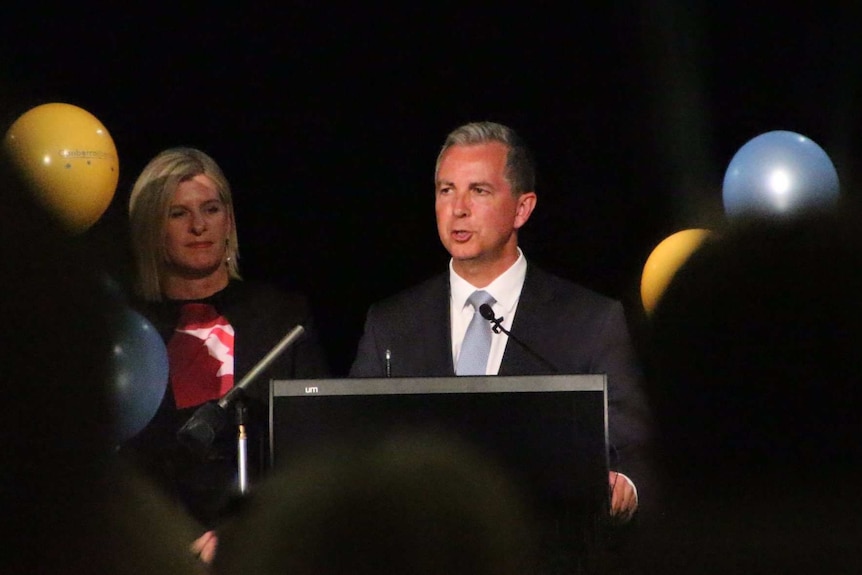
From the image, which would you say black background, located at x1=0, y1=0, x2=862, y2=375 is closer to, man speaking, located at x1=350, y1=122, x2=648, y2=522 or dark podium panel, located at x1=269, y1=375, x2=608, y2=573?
man speaking, located at x1=350, y1=122, x2=648, y2=522

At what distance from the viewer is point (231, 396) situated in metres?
2.42

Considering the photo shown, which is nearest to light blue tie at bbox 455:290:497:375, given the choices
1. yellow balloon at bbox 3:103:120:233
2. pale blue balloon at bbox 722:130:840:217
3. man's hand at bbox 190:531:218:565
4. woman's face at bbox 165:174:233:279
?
woman's face at bbox 165:174:233:279

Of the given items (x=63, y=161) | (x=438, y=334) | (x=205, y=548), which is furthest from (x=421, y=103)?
(x=205, y=548)

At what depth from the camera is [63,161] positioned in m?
3.44

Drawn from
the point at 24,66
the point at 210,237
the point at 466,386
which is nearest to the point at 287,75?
the point at 24,66

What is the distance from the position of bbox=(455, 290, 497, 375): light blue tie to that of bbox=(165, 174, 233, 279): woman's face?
0.70 m

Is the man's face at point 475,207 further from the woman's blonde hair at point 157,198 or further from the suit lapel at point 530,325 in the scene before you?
the woman's blonde hair at point 157,198

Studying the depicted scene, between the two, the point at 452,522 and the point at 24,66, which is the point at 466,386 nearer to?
the point at 452,522

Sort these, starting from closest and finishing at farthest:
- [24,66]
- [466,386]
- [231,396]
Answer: [466,386], [231,396], [24,66]

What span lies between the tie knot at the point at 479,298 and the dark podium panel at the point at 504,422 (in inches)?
37.7

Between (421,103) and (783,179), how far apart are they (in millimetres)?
1230

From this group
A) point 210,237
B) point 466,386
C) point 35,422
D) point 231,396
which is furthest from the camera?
point 35,422

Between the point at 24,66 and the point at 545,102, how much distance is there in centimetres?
175

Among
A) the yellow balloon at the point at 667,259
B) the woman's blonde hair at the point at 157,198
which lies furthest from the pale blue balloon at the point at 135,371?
the yellow balloon at the point at 667,259
